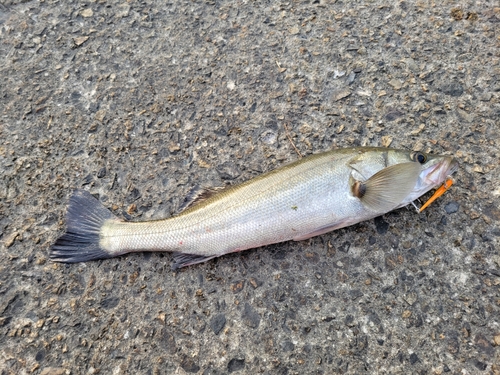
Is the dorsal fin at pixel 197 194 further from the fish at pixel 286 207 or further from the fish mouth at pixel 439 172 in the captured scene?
the fish mouth at pixel 439 172

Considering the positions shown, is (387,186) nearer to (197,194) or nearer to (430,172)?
(430,172)

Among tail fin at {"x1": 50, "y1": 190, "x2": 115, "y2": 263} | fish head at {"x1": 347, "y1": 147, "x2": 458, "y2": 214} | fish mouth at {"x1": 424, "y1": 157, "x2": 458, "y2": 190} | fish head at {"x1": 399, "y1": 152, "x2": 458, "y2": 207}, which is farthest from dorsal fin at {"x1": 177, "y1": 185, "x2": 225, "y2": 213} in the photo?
fish mouth at {"x1": 424, "y1": 157, "x2": 458, "y2": 190}

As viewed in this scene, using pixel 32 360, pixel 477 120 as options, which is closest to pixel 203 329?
pixel 32 360

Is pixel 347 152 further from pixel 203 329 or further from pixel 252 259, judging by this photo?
pixel 203 329

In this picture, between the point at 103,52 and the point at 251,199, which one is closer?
the point at 251,199

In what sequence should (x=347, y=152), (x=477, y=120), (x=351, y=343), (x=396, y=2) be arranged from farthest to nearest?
Answer: (x=396, y=2) → (x=477, y=120) → (x=347, y=152) → (x=351, y=343)

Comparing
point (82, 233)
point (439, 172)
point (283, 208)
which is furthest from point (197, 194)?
point (439, 172)

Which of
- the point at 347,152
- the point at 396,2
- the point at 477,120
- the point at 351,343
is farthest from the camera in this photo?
the point at 396,2
